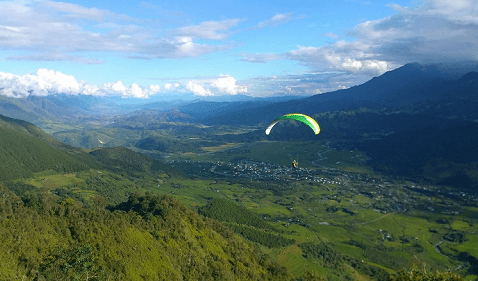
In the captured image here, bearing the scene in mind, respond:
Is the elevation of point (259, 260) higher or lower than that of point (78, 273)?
lower

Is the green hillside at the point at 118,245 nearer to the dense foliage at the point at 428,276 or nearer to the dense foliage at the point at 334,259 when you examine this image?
the dense foliage at the point at 334,259

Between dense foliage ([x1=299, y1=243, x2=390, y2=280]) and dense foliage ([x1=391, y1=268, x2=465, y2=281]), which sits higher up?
dense foliage ([x1=391, y1=268, x2=465, y2=281])

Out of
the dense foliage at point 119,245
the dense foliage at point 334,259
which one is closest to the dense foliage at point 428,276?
the dense foliage at point 119,245

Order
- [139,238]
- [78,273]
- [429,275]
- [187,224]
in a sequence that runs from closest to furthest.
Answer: [429,275] < [78,273] < [139,238] < [187,224]

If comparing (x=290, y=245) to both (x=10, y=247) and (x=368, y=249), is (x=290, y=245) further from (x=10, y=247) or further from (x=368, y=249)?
(x=10, y=247)

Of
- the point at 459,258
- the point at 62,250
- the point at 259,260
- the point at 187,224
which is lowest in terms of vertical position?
the point at 459,258

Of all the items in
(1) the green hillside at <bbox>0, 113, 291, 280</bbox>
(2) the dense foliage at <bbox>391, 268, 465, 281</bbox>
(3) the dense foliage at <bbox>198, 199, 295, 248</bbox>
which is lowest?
(3) the dense foliage at <bbox>198, 199, 295, 248</bbox>

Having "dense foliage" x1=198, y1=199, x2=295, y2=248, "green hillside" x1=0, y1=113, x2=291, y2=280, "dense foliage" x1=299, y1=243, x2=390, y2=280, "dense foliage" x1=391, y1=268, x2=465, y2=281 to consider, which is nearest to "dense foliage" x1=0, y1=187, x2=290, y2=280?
"green hillside" x1=0, y1=113, x2=291, y2=280

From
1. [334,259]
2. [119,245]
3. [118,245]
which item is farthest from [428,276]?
[334,259]

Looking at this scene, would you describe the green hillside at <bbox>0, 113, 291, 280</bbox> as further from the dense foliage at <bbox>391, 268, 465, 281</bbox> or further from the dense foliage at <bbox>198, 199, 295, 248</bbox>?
the dense foliage at <bbox>391, 268, 465, 281</bbox>

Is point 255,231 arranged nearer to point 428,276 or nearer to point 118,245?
point 118,245

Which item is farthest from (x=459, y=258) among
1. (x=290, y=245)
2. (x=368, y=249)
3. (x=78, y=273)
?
(x=78, y=273)
